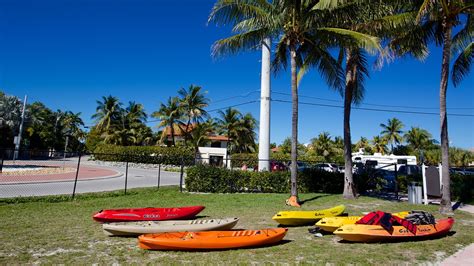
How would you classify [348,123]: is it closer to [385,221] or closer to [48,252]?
[385,221]

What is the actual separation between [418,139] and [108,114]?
53444mm

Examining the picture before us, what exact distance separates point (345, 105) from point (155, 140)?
45532 mm

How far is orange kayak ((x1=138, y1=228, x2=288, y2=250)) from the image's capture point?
5875 millimetres

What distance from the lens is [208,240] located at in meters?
5.97

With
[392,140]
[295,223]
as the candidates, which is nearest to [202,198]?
[295,223]

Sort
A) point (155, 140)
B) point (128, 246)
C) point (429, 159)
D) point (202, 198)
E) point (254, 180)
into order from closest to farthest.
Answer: point (128, 246)
point (202, 198)
point (254, 180)
point (429, 159)
point (155, 140)

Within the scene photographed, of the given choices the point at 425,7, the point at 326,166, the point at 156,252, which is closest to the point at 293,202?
the point at 156,252

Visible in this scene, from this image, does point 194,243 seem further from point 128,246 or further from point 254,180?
point 254,180

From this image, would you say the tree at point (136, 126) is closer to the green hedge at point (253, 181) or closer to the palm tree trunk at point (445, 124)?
the green hedge at point (253, 181)

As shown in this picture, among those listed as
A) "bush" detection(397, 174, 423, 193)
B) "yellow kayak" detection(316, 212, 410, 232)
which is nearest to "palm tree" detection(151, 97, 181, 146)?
"bush" detection(397, 174, 423, 193)

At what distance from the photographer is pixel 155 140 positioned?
55406 mm

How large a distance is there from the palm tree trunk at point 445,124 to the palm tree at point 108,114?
47.8 metres

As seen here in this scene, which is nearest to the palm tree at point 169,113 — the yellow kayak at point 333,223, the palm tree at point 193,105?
the palm tree at point 193,105

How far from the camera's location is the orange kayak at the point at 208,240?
5.88 meters
